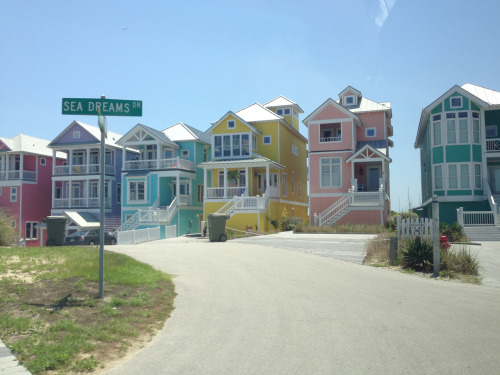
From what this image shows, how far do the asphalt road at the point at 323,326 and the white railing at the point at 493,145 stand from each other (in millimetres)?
21988

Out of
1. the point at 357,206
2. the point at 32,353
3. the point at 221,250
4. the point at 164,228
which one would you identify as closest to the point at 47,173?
the point at 164,228

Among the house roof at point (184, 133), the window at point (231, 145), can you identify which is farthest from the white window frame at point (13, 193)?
the window at point (231, 145)

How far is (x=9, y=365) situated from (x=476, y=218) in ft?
87.0

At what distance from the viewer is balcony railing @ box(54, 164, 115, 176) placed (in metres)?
45.2

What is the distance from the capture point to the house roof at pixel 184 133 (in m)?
43.3

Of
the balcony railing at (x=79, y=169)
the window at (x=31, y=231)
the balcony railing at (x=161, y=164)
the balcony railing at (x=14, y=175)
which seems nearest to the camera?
the balcony railing at (x=161, y=164)

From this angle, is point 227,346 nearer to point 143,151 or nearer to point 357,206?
point 357,206

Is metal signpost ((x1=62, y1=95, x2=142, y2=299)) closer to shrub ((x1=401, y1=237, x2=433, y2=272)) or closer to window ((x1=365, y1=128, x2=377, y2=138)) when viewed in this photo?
shrub ((x1=401, y1=237, x2=433, y2=272))

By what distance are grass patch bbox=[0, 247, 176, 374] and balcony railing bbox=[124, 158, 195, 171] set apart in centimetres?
2920

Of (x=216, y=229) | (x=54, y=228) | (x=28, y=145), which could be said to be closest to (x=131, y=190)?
(x=28, y=145)

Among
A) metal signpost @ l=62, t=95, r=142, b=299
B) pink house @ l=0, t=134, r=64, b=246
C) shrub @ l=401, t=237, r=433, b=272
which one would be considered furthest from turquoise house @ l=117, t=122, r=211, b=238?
metal signpost @ l=62, t=95, r=142, b=299

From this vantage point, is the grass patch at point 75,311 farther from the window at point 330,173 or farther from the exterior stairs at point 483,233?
the window at point 330,173

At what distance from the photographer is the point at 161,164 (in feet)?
135

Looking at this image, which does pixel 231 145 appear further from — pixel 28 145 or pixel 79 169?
pixel 28 145
